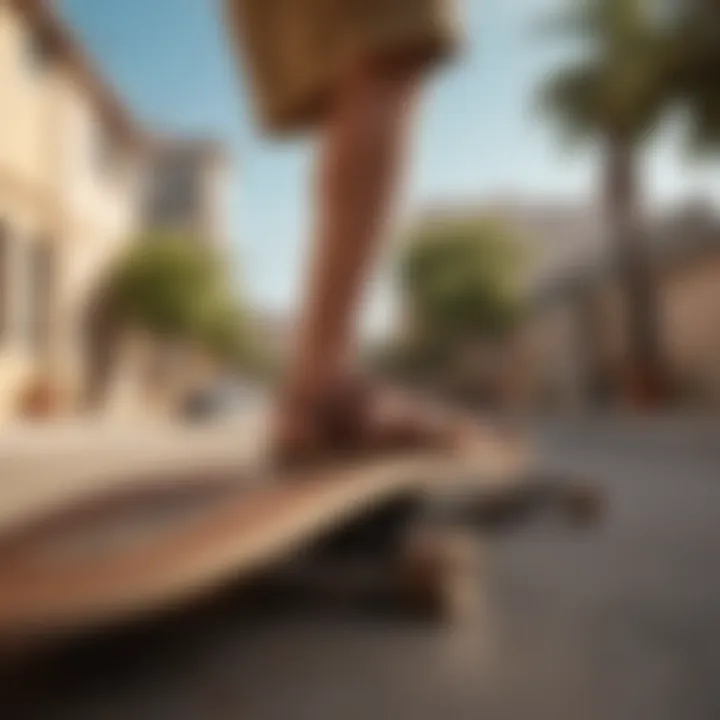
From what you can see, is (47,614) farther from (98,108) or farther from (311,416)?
(98,108)

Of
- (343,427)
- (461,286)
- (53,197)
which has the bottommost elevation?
(343,427)

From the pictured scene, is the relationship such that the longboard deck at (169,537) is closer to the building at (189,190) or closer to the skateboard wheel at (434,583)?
the skateboard wheel at (434,583)

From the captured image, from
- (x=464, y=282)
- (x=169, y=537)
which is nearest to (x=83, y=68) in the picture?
(x=464, y=282)

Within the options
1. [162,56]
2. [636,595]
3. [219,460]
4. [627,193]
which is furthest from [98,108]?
[636,595]

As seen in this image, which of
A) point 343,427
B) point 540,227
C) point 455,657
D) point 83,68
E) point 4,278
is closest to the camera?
point 455,657

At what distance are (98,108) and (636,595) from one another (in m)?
0.70

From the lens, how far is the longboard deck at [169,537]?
1.14 feet

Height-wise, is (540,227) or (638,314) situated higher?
(540,227)

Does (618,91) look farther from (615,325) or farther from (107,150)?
(107,150)

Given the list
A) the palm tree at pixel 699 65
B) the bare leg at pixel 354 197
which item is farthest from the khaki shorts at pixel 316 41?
the palm tree at pixel 699 65

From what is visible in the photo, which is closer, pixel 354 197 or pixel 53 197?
pixel 354 197

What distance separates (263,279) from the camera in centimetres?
75

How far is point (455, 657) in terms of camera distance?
0.39 m

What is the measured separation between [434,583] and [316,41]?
1.30 ft
